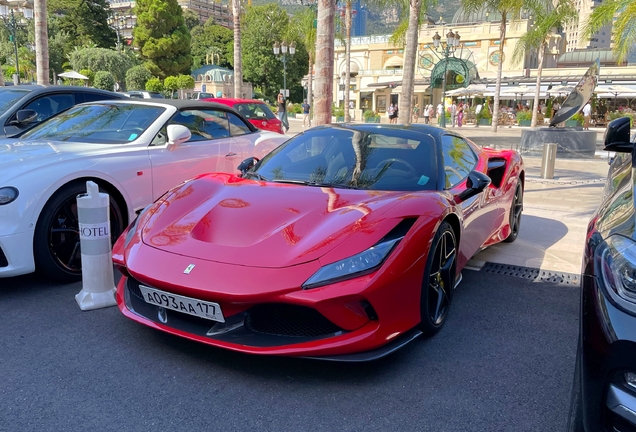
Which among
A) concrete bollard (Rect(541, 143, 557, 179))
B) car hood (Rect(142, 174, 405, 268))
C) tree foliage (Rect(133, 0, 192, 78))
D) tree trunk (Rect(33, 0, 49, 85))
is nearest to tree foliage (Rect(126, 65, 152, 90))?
tree foliage (Rect(133, 0, 192, 78))

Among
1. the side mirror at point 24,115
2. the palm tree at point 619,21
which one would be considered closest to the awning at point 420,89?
the palm tree at point 619,21

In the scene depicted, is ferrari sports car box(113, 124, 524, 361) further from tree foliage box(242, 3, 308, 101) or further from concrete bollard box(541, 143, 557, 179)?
tree foliage box(242, 3, 308, 101)

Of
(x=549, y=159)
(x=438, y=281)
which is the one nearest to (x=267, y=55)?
(x=549, y=159)

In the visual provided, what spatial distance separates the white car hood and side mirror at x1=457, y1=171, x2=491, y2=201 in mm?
2953

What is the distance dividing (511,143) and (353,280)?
16.6m

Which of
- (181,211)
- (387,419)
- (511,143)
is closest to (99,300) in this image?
(181,211)

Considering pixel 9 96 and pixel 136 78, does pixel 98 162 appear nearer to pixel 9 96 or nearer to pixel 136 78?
pixel 9 96

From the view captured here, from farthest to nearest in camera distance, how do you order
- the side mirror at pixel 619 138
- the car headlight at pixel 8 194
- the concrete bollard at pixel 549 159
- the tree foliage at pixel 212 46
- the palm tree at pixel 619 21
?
1. the tree foliage at pixel 212 46
2. the palm tree at pixel 619 21
3. the concrete bollard at pixel 549 159
4. the car headlight at pixel 8 194
5. the side mirror at pixel 619 138

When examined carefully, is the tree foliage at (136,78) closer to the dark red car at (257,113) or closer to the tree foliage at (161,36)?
the tree foliage at (161,36)

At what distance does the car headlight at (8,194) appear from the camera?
360 cm

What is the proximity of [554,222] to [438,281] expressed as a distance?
4.17 metres

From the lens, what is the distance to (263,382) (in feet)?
8.92

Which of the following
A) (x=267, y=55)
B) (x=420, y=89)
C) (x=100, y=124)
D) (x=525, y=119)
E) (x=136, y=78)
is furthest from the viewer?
(x=267, y=55)

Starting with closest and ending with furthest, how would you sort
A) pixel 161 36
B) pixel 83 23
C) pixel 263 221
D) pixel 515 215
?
1. pixel 263 221
2. pixel 515 215
3. pixel 161 36
4. pixel 83 23
